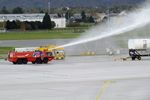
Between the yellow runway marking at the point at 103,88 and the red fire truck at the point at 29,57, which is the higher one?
the red fire truck at the point at 29,57

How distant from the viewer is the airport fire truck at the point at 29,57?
6006cm

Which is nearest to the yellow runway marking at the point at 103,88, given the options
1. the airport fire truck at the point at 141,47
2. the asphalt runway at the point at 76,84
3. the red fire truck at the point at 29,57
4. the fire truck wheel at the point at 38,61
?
the asphalt runway at the point at 76,84

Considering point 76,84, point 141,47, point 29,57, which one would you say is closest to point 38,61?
point 29,57

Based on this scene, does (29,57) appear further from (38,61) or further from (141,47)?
(141,47)

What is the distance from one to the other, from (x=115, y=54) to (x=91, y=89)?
1702 inches

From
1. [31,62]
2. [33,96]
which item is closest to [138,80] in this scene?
[33,96]

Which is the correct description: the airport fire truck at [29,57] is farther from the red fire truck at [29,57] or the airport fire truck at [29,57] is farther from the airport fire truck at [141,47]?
the airport fire truck at [141,47]

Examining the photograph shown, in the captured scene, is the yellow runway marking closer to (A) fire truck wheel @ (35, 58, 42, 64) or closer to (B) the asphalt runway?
(B) the asphalt runway

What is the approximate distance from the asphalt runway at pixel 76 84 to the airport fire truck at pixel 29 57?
877cm

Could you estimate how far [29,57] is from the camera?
198 feet

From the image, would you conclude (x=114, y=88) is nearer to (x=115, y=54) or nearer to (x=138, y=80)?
(x=138, y=80)

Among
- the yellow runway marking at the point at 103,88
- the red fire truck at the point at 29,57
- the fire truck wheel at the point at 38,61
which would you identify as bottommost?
the yellow runway marking at the point at 103,88

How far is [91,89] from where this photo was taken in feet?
113

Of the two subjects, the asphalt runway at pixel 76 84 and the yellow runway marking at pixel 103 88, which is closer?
the yellow runway marking at pixel 103 88
